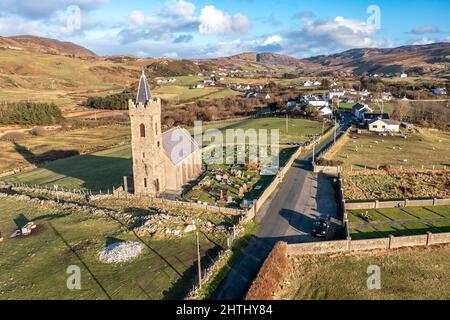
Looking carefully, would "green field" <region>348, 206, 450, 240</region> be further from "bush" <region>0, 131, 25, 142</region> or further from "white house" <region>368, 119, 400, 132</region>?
"bush" <region>0, 131, 25, 142</region>

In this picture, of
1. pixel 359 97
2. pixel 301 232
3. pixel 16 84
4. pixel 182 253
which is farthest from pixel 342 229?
pixel 16 84

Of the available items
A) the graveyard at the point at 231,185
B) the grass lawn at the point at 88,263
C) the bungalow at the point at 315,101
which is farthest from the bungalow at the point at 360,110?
the grass lawn at the point at 88,263

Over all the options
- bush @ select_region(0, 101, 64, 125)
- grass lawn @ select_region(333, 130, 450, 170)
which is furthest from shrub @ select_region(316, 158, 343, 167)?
bush @ select_region(0, 101, 64, 125)

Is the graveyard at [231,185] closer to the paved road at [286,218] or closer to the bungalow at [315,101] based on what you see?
the paved road at [286,218]

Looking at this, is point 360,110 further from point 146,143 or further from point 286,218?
point 146,143

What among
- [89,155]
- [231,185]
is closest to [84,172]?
[89,155]
